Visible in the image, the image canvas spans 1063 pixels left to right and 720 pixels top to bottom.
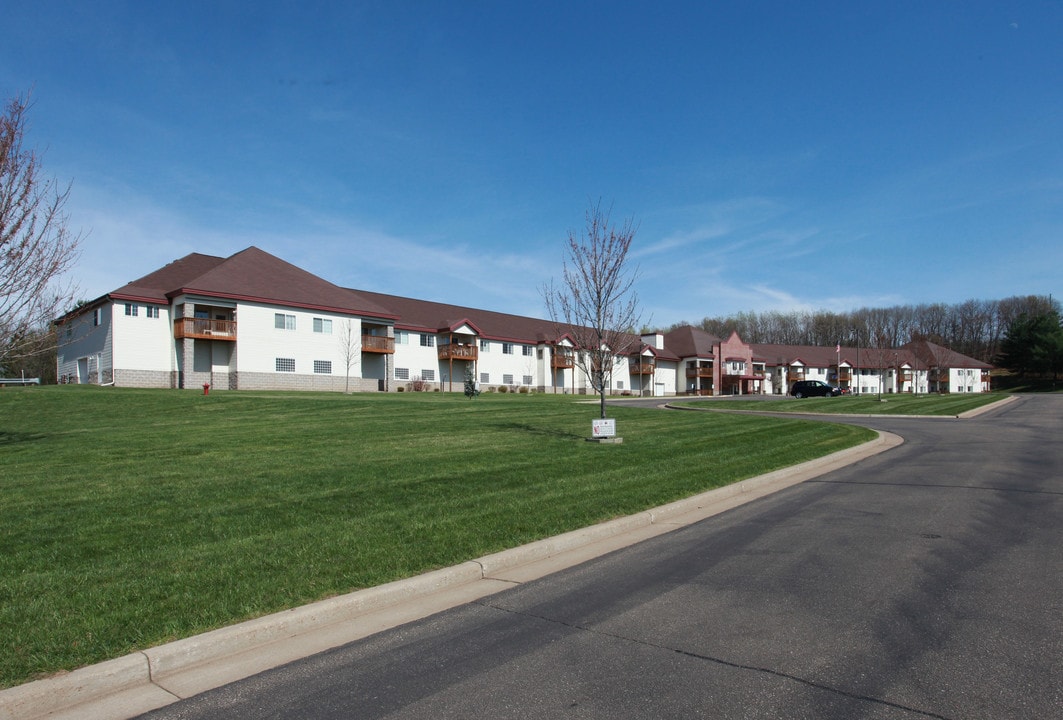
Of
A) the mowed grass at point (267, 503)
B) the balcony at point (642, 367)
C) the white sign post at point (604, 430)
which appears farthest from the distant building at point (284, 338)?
the mowed grass at point (267, 503)

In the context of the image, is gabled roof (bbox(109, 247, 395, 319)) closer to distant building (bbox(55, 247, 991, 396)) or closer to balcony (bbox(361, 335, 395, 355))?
distant building (bbox(55, 247, 991, 396))

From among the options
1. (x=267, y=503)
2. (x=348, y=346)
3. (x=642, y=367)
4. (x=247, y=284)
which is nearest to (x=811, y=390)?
(x=642, y=367)

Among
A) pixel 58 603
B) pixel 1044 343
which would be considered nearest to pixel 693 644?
pixel 58 603

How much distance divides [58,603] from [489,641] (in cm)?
323

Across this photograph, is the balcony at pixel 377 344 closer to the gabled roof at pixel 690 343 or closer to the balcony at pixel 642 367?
the balcony at pixel 642 367

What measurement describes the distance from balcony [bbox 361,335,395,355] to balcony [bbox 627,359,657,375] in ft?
95.1

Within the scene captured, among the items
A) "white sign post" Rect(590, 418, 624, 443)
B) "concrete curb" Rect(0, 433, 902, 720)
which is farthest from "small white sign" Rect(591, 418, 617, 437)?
"concrete curb" Rect(0, 433, 902, 720)

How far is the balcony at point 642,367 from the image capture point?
226 feet

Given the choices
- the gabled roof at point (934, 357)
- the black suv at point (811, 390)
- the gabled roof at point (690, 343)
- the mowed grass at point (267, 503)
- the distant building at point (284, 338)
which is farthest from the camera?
the gabled roof at point (934, 357)

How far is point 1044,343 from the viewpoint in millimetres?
86750

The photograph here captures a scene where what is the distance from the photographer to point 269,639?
4.72 meters

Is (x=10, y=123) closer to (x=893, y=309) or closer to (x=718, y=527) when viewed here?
(x=718, y=527)

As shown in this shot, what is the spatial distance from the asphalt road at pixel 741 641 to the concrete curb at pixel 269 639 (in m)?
0.22

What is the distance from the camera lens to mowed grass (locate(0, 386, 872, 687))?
491cm
